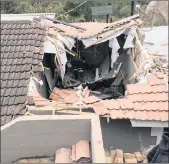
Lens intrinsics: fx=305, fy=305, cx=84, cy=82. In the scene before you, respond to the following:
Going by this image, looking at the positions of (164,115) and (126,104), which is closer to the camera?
(164,115)

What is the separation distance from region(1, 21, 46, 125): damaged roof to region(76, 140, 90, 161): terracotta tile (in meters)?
1.54

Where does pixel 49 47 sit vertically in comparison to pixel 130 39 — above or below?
below

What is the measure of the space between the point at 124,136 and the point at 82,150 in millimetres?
1756

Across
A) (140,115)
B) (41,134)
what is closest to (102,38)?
(140,115)

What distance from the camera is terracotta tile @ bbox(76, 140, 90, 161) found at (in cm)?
441

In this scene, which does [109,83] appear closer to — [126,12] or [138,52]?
[138,52]

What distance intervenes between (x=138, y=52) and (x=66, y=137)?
3.47 metres

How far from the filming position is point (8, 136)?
15.1ft

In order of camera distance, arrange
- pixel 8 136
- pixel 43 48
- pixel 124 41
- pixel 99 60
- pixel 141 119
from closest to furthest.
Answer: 1. pixel 8 136
2. pixel 141 119
3. pixel 43 48
4. pixel 124 41
5. pixel 99 60

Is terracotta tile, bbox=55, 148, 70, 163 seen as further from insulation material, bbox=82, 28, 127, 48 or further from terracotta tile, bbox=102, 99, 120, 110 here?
insulation material, bbox=82, 28, 127, 48

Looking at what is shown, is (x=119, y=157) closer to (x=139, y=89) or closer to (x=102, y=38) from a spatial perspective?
(x=139, y=89)

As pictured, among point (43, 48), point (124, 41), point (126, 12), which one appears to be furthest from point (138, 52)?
point (126, 12)

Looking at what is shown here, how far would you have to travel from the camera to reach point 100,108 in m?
5.67

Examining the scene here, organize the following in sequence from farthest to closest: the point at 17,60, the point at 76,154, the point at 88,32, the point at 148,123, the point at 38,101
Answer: the point at 88,32 → the point at 17,60 → the point at 38,101 → the point at 148,123 → the point at 76,154
